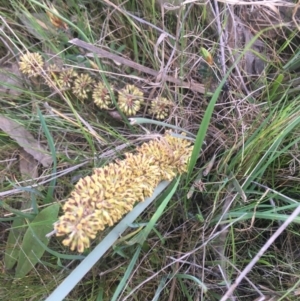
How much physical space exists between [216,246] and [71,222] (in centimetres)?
45

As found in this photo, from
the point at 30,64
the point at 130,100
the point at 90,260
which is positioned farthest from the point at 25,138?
the point at 90,260

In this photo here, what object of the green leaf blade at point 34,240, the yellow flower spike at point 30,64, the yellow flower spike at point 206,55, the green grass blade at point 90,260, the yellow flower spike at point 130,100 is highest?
the yellow flower spike at point 30,64

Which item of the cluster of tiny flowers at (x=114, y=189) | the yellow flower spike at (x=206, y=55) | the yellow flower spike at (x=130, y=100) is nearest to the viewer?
the cluster of tiny flowers at (x=114, y=189)

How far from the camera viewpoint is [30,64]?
41.6 inches

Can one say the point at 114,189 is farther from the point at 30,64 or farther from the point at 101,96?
the point at 30,64

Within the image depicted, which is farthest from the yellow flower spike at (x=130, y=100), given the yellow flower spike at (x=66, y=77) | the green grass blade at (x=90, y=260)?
the green grass blade at (x=90, y=260)

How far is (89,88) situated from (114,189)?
0.46 metres

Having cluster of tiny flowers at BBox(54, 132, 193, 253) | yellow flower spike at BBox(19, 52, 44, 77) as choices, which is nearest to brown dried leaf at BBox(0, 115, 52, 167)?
yellow flower spike at BBox(19, 52, 44, 77)

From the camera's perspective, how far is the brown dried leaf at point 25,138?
1.07 m

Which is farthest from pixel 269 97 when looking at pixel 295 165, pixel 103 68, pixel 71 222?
pixel 71 222

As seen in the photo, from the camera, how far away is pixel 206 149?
996 millimetres

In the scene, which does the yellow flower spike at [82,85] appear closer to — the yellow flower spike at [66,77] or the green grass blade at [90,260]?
the yellow flower spike at [66,77]

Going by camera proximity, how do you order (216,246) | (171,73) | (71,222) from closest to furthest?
(71,222), (216,246), (171,73)

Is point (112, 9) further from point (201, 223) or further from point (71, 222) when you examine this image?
point (71, 222)
